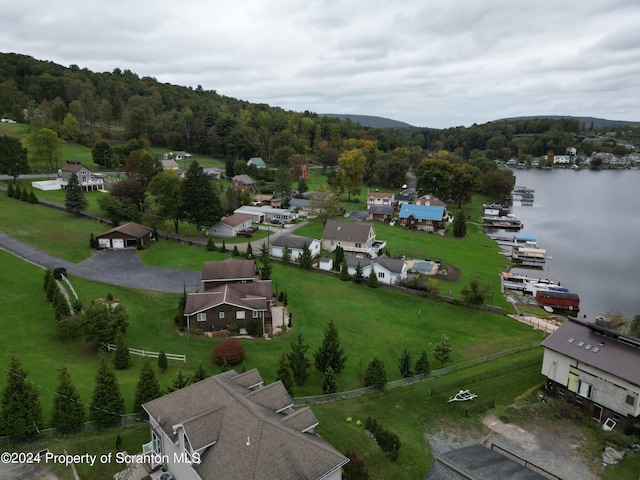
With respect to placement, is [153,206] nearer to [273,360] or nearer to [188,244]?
[188,244]

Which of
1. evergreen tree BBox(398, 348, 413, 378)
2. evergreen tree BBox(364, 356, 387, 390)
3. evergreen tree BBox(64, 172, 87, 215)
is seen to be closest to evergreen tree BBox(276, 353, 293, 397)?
evergreen tree BBox(364, 356, 387, 390)

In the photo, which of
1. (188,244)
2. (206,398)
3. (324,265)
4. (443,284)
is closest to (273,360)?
(206,398)

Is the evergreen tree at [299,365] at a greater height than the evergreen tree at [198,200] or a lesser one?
lesser

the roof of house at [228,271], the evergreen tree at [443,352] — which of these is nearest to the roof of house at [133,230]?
the roof of house at [228,271]

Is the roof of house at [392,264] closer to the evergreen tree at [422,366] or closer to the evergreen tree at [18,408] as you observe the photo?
the evergreen tree at [422,366]

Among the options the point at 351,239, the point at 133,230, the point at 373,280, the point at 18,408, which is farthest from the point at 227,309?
the point at 351,239

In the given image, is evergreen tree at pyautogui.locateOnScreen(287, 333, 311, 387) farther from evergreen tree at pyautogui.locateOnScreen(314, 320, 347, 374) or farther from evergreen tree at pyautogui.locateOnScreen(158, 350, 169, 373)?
evergreen tree at pyautogui.locateOnScreen(158, 350, 169, 373)

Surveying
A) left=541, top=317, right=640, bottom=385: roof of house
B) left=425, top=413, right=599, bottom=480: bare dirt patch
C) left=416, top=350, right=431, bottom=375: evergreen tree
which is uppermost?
left=541, top=317, right=640, bottom=385: roof of house
